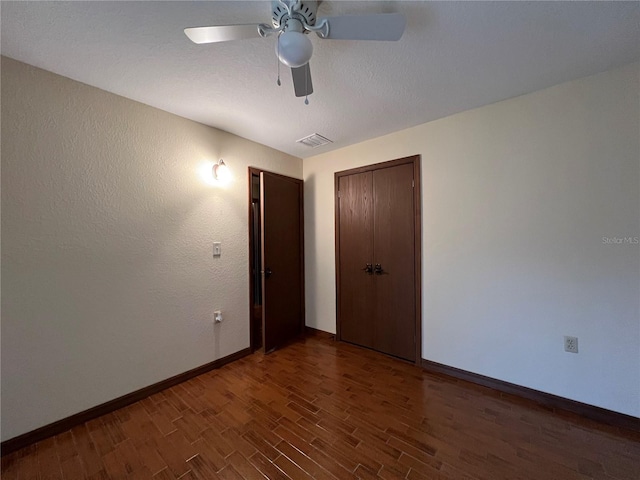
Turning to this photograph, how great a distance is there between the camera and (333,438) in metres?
1.56

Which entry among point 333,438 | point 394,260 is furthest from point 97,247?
point 394,260

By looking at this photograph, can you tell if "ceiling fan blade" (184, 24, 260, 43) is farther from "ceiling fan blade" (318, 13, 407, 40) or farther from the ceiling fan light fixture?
"ceiling fan blade" (318, 13, 407, 40)

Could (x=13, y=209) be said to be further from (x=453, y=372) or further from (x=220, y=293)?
(x=453, y=372)

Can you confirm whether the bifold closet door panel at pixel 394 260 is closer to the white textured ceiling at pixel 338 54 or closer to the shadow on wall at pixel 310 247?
the white textured ceiling at pixel 338 54

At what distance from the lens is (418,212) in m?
2.46

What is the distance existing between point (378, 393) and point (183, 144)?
2.83 meters

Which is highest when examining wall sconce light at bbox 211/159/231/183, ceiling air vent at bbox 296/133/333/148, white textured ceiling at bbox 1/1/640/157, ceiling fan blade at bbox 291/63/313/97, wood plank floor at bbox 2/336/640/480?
ceiling air vent at bbox 296/133/333/148

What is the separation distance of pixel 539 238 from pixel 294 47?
2.21m

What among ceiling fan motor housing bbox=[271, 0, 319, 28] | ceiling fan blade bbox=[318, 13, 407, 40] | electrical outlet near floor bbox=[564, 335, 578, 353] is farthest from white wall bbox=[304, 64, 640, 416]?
ceiling fan motor housing bbox=[271, 0, 319, 28]

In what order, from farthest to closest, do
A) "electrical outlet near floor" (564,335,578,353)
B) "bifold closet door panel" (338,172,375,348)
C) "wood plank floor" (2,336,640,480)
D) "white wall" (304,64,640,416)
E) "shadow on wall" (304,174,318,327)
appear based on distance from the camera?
"shadow on wall" (304,174,318,327) → "bifold closet door panel" (338,172,375,348) → "electrical outlet near floor" (564,335,578,353) → "white wall" (304,64,640,416) → "wood plank floor" (2,336,640,480)

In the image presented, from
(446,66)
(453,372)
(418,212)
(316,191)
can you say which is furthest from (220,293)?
(446,66)

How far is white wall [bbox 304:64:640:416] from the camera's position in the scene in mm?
1649

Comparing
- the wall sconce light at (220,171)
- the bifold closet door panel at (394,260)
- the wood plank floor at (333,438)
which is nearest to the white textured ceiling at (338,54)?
the wall sconce light at (220,171)

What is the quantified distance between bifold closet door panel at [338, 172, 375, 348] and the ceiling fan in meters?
1.71
